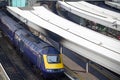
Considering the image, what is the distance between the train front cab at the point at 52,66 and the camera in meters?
30.7

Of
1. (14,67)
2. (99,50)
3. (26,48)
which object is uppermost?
(99,50)

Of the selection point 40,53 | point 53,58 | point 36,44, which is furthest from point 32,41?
point 53,58

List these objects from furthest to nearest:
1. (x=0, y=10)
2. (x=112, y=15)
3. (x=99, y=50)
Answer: (x=0, y=10) < (x=112, y=15) < (x=99, y=50)

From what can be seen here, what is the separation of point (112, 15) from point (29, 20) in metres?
15.3

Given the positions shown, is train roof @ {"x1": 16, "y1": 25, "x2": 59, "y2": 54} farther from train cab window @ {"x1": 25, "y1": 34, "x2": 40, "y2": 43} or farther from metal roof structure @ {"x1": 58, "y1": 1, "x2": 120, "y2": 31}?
metal roof structure @ {"x1": 58, "y1": 1, "x2": 120, "y2": 31}

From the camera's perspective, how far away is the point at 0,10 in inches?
2169

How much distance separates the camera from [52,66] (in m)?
30.9

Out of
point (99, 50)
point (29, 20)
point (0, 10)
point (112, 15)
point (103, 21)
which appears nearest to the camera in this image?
point (99, 50)

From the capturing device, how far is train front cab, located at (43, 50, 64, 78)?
30703mm

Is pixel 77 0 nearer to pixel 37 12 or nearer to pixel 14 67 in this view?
pixel 37 12

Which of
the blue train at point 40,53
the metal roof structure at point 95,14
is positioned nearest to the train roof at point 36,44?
the blue train at point 40,53

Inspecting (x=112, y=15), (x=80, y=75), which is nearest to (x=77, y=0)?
(x=112, y=15)

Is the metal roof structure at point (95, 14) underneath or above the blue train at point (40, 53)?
above

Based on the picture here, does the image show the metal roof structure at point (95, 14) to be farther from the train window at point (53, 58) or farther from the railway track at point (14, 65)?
the railway track at point (14, 65)
